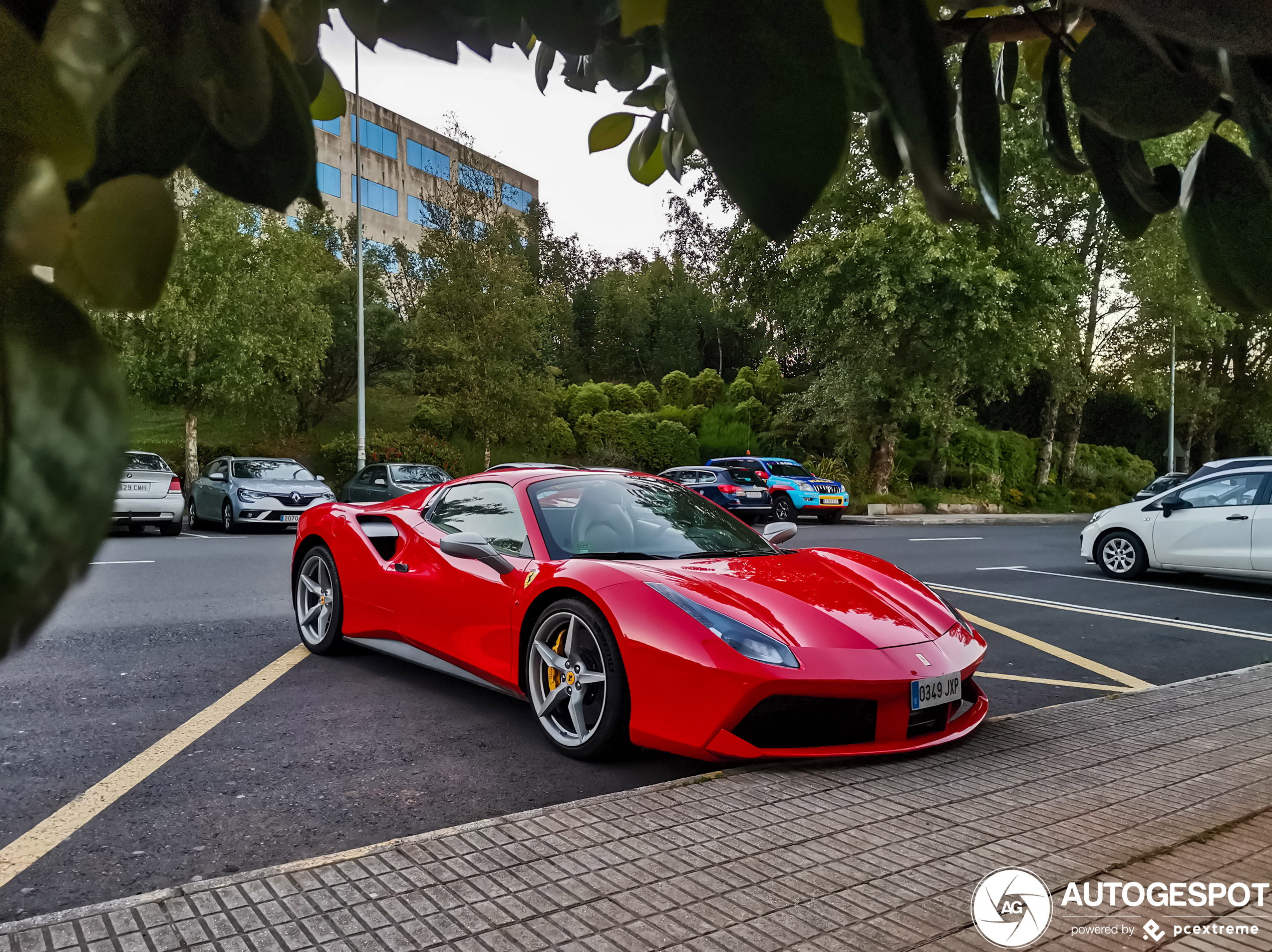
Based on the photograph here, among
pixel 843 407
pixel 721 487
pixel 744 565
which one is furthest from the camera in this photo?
pixel 843 407

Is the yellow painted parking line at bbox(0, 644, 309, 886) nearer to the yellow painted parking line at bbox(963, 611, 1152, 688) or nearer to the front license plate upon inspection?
the front license plate

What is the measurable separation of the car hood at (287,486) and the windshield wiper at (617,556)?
9.63 m

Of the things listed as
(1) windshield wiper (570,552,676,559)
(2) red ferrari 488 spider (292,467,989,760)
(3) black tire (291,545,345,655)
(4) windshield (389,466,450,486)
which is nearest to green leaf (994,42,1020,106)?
(2) red ferrari 488 spider (292,467,989,760)

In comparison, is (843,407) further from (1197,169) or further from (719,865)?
(1197,169)

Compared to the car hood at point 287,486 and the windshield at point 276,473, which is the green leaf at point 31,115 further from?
the car hood at point 287,486

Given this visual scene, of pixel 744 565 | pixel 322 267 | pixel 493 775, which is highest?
pixel 322 267

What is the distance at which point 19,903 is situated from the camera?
8.71 ft

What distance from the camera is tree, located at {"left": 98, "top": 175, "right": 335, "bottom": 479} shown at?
1.29 feet

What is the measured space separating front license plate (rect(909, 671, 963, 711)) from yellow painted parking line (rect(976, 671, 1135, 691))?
5.22ft

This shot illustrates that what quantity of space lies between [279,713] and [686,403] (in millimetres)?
23983

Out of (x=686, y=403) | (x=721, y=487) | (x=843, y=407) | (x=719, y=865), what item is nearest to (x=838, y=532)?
(x=721, y=487)

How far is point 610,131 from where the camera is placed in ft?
3.39

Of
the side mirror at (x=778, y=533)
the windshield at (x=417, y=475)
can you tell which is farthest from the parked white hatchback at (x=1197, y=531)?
the windshield at (x=417, y=475)

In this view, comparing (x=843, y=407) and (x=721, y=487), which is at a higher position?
(x=843, y=407)
